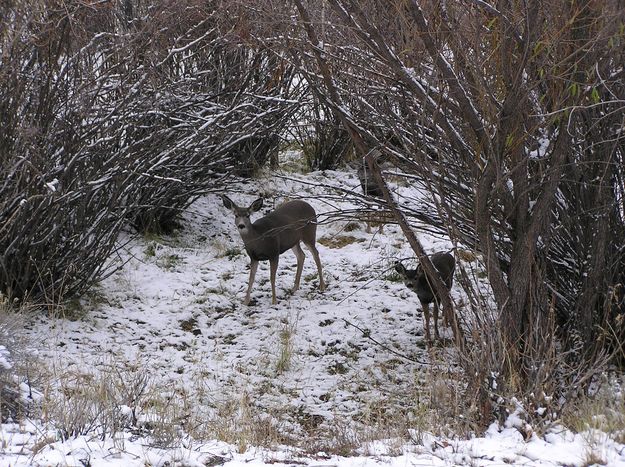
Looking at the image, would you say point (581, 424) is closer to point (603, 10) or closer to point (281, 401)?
point (603, 10)

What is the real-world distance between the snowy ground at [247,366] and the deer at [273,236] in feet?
1.02

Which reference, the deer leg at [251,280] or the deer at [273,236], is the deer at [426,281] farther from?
the deer leg at [251,280]

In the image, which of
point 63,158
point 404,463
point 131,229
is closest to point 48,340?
point 63,158

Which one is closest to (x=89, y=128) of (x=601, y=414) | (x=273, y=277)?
(x=273, y=277)

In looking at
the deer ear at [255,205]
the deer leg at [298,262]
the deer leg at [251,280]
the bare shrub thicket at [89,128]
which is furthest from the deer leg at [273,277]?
the bare shrub thicket at [89,128]

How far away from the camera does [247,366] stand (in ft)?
26.3

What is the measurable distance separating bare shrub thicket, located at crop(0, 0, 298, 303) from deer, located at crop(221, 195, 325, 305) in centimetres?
96

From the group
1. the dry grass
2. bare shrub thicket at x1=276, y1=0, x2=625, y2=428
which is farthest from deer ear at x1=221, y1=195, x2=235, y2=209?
the dry grass

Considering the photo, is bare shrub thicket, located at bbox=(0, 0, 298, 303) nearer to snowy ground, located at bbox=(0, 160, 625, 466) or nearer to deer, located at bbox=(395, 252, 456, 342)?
snowy ground, located at bbox=(0, 160, 625, 466)

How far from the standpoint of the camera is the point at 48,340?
789 cm

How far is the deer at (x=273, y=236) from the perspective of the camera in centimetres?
952

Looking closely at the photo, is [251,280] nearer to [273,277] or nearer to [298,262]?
[273,277]

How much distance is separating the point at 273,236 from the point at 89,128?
2224 millimetres

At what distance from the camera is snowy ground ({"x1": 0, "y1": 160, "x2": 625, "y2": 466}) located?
15.1 feet
